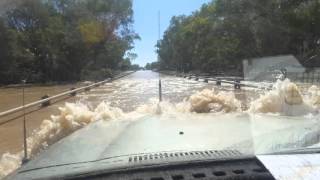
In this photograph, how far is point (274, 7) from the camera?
4488cm

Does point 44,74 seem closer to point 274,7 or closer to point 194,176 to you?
point 274,7

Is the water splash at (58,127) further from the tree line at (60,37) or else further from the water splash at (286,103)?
the tree line at (60,37)

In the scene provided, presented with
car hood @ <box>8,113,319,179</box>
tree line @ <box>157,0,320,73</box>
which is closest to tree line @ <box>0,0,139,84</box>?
tree line @ <box>157,0,320,73</box>

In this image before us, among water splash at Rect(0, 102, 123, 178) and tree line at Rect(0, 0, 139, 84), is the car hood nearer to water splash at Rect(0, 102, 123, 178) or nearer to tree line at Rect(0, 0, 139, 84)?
water splash at Rect(0, 102, 123, 178)

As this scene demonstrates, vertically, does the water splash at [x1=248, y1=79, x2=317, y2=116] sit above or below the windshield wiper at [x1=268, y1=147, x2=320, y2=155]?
below

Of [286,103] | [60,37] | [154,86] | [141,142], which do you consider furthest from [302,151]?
[60,37]

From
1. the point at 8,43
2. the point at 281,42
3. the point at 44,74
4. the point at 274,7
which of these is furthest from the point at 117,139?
the point at 44,74

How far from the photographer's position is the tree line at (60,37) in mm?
64438

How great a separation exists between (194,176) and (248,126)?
254cm

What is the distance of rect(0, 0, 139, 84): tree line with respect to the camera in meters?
64.4

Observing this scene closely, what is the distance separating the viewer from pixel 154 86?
39.9 metres

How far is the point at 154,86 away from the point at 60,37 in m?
34.4

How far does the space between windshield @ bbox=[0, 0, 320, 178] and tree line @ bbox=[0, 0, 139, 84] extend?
155 mm

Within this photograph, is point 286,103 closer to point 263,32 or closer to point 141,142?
point 141,142
